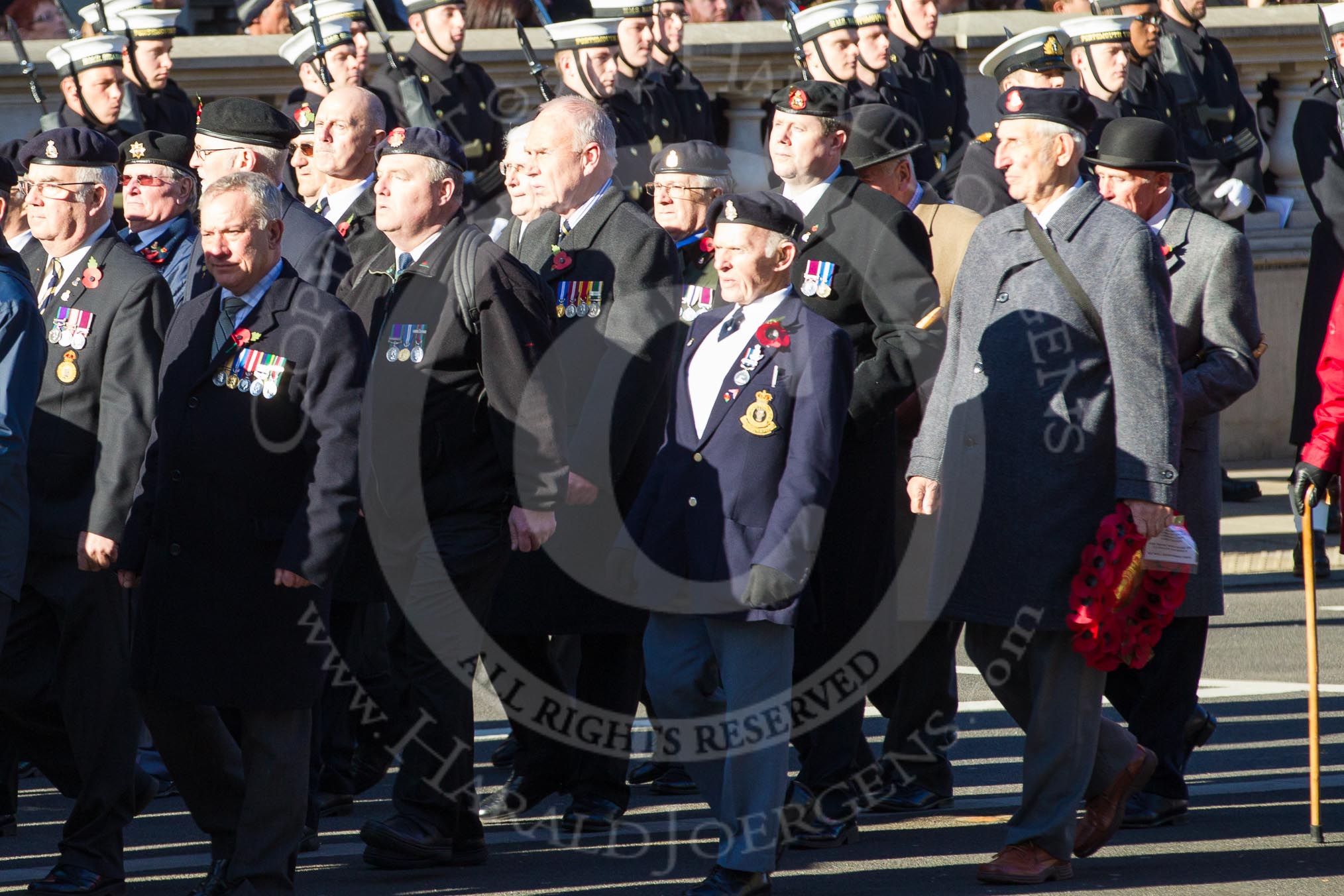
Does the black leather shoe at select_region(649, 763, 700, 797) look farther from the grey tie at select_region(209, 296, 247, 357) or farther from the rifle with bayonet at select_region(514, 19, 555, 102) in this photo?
the rifle with bayonet at select_region(514, 19, 555, 102)

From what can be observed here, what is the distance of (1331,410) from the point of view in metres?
6.31

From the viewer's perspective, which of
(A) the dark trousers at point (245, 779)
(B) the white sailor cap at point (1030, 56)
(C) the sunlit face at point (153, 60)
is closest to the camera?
(A) the dark trousers at point (245, 779)

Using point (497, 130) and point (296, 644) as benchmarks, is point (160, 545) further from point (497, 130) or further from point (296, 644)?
point (497, 130)

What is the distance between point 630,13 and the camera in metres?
11.1

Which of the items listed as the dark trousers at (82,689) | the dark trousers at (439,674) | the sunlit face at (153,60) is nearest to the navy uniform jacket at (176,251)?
the dark trousers at (82,689)

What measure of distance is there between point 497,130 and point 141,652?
21.1ft

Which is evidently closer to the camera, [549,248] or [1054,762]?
[1054,762]

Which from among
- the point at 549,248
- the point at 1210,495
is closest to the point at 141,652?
the point at 549,248

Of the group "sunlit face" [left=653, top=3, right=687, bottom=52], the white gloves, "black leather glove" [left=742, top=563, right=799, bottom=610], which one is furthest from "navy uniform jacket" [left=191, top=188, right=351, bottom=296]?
the white gloves

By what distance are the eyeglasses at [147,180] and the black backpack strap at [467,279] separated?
1474 mm

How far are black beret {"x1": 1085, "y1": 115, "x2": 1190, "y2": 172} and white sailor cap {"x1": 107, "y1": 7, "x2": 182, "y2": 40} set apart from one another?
578 centimetres

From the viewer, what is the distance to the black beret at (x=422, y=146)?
6.30 metres

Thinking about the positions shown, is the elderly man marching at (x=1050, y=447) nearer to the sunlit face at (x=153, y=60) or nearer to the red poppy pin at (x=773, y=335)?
the red poppy pin at (x=773, y=335)

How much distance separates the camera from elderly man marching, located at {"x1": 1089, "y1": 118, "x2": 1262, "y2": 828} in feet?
21.6
